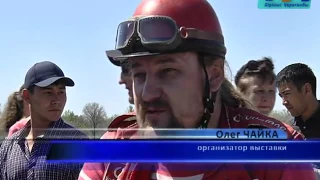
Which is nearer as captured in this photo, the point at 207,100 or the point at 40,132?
the point at 207,100

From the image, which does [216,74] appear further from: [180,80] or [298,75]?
[298,75]

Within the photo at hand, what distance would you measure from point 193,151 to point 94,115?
339mm

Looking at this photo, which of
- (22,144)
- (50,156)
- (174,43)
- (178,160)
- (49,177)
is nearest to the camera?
(174,43)

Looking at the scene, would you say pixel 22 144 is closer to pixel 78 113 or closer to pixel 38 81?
pixel 38 81

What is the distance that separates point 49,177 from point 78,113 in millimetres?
423

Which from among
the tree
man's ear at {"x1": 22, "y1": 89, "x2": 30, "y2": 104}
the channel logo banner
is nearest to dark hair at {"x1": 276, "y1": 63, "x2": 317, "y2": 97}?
the channel logo banner

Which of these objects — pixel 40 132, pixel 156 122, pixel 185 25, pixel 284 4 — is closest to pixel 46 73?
pixel 40 132

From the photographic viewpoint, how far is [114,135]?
5.77ft

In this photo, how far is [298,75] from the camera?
6.24 ft

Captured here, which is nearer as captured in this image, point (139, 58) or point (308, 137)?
point (139, 58)

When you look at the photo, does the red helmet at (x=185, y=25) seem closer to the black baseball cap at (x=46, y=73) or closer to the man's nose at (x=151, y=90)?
the man's nose at (x=151, y=90)

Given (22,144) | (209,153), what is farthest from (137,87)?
(22,144)

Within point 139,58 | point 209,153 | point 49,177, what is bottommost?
point 49,177

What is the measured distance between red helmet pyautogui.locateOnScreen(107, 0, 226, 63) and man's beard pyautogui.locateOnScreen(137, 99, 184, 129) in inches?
5.7
